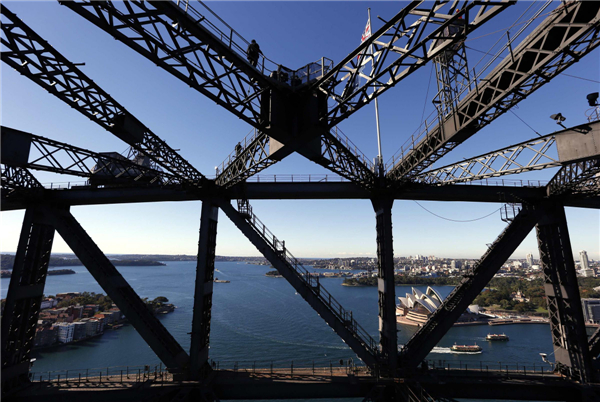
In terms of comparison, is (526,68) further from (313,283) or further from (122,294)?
(122,294)

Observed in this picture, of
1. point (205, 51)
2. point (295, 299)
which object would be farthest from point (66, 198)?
point (295, 299)

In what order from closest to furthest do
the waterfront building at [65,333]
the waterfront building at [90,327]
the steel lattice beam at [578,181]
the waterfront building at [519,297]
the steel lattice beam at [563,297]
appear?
the steel lattice beam at [578,181]
the steel lattice beam at [563,297]
the waterfront building at [65,333]
the waterfront building at [90,327]
the waterfront building at [519,297]

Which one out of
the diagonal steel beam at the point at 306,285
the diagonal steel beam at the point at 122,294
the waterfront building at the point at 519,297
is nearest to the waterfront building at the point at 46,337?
the diagonal steel beam at the point at 122,294

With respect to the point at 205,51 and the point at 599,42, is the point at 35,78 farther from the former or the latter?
the point at 599,42

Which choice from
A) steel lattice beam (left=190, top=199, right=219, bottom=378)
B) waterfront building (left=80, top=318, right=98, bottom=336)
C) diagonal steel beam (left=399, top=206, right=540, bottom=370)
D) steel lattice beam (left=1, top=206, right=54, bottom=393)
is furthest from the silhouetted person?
waterfront building (left=80, top=318, right=98, bottom=336)

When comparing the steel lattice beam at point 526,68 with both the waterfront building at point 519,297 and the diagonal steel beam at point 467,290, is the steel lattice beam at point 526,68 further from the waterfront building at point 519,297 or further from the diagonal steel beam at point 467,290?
the waterfront building at point 519,297

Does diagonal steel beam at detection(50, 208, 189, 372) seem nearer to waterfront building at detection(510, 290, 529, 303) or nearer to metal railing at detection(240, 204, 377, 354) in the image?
metal railing at detection(240, 204, 377, 354)
